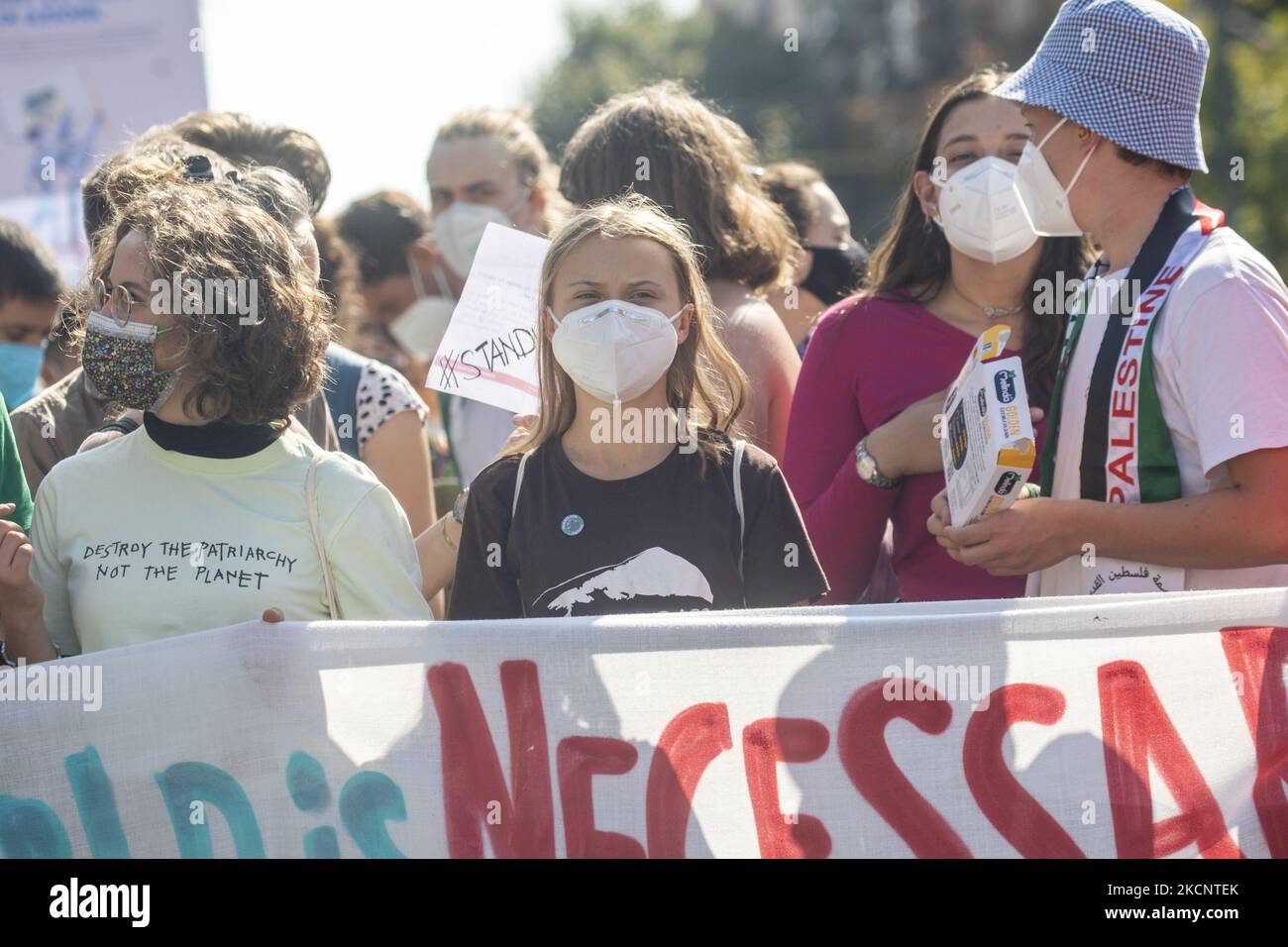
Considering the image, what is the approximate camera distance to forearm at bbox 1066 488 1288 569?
290cm

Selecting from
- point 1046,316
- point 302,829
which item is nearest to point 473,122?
point 1046,316

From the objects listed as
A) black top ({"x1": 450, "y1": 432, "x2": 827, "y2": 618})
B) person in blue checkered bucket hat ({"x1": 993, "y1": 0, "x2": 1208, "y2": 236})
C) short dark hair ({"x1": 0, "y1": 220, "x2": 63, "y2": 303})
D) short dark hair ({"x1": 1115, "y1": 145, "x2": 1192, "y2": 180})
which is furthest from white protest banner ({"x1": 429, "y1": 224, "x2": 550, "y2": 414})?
short dark hair ({"x1": 0, "y1": 220, "x2": 63, "y2": 303})

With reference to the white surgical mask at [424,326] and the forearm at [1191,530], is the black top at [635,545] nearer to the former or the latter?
the forearm at [1191,530]

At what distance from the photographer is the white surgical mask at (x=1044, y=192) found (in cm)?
332

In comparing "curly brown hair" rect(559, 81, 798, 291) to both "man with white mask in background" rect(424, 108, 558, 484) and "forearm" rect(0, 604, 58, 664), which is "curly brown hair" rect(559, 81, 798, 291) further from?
"forearm" rect(0, 604, 58, 664)

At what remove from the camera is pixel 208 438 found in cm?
296

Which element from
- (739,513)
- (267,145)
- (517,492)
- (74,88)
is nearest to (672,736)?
(739,513)

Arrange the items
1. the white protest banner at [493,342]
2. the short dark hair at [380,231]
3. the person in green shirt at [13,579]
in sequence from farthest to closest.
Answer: the short dark hair at [380,231] < the white protest banner at [493,342] < the person in green shirt at [13,579]

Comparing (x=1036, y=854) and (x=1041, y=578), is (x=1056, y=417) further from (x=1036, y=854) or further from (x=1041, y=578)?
Result: (x=1036, y=854)

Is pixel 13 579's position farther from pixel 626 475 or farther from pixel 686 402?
pixel 686 402

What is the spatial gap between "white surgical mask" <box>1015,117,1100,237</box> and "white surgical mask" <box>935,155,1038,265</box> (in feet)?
0.55

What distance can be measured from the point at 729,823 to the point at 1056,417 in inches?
46.1

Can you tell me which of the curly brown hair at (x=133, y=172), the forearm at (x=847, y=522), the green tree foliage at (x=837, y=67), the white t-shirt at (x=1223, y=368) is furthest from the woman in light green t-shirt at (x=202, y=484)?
the green tree foliage at (x=837, y=67)

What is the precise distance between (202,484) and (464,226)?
2580 mm
